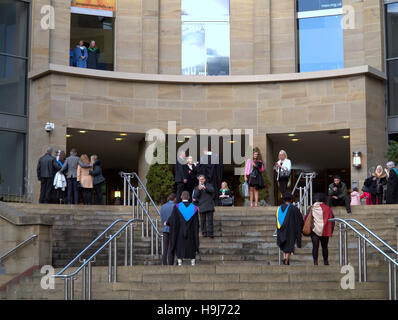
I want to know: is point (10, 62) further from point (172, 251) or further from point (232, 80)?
point (172, 251)

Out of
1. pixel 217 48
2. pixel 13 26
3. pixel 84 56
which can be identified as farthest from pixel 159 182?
pixel 13 26

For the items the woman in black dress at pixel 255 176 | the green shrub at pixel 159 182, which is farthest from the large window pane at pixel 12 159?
the woman in black dress at pixel 255 176

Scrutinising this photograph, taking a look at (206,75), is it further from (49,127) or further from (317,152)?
(317,152)

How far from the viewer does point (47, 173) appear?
20234 millimetres

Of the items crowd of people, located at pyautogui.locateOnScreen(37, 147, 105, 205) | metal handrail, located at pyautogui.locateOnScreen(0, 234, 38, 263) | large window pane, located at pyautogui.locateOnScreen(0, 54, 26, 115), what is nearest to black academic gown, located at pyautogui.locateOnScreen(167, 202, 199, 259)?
metal handrail, located at pyautogui.locateOnScreen(0, 234, 38, 263)

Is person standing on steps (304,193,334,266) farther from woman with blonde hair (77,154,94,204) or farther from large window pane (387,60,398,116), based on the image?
large window pane (387,60,398,116)

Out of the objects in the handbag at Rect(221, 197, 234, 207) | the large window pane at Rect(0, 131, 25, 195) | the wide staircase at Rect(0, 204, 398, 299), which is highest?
the large window pane at Rect(0, 131, 25, 195)

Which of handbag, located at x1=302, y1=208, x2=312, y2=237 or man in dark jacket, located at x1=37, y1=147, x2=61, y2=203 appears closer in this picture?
handbag, located at x1=302, y1=208, x2=312, y2=237

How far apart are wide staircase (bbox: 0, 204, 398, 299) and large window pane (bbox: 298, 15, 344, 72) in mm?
8757

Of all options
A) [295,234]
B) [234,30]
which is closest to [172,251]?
[295,234]

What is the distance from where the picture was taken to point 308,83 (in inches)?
1013

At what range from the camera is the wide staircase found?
13141 millimetres

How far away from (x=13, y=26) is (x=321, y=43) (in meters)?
10.3

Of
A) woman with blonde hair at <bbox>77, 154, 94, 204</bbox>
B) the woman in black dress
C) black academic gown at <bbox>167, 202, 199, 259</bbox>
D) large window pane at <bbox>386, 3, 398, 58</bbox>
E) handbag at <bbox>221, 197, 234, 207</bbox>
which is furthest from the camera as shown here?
large window pane at <bbox>386, 3, 398, 58</bbox>
